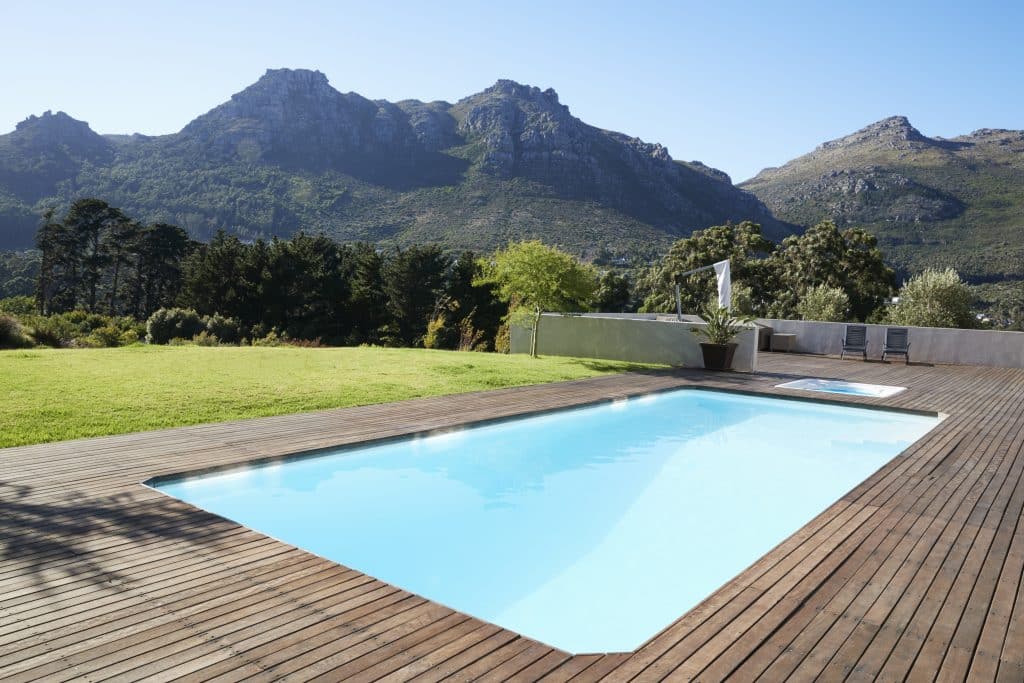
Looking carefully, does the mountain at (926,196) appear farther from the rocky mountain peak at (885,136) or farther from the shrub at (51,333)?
the shrub at (51,333)

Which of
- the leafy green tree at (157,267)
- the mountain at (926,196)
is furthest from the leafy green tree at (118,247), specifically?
the mountain at (926,196)

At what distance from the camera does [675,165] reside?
200ft

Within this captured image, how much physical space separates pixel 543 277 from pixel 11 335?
28.9 ft

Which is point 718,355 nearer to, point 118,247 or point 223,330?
point 223,330

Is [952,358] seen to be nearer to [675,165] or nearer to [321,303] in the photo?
[321,303]

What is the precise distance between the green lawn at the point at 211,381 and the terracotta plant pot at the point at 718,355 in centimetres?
123

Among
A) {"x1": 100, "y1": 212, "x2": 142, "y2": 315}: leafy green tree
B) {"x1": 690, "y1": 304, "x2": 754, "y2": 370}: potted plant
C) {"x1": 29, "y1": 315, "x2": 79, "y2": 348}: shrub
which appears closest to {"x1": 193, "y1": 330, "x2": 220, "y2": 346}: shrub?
{"x1": 29, "y1": 315, "x2": 79, "y2": 348}: shrub

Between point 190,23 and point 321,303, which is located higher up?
point 190,23

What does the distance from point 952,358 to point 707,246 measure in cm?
1969

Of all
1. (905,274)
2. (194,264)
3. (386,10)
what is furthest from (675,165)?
(386,10)

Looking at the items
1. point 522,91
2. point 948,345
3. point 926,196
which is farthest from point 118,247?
point 926,196

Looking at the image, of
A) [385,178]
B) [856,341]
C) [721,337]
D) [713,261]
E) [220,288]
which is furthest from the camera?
[385,178]

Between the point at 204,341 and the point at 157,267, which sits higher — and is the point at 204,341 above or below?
below

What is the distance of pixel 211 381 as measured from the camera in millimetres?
8586
